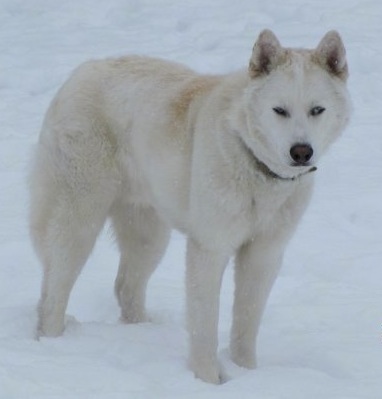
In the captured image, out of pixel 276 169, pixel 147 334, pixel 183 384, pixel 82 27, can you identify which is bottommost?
pixel 82 27

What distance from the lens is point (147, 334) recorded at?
518cm

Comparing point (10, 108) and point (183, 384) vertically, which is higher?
point (183, 384)

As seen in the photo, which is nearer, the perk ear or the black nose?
the black nose

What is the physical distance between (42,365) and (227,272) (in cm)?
263

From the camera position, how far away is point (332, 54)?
14.9 feet

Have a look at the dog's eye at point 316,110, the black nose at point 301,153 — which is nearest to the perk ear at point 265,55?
the dog's eye at point 316,110

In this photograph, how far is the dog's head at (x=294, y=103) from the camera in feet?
14.1

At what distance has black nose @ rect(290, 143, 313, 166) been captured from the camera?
4223 millimetres

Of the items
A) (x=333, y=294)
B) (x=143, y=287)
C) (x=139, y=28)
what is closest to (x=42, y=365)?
(x=143, y=287)

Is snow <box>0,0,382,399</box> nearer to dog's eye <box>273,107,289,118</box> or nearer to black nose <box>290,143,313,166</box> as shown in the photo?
black nose <box>290,143,313,166</box>

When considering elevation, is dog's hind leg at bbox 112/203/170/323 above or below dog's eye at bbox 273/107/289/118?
below

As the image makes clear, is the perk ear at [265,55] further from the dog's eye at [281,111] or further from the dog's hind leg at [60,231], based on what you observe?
the dog's hind leg at [60,231]

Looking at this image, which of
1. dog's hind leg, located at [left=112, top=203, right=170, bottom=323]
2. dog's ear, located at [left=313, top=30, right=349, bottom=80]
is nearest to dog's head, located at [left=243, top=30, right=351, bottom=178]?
dog's ear, located at [left=313, top=30, right=349, bottom=80]

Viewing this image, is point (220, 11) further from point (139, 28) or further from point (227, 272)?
point (227, 272)
